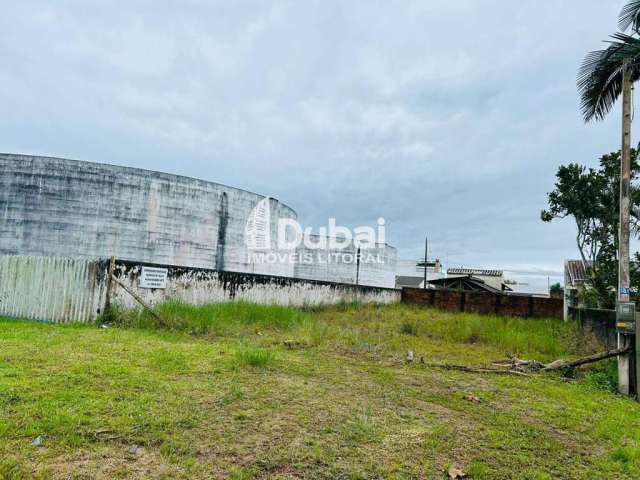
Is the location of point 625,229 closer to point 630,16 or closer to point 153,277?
point 630,16

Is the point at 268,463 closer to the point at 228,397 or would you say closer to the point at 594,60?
the point at 228,397

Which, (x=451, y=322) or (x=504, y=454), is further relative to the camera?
(x=451, y=322)

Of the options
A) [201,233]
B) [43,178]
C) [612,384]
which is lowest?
[612,384]

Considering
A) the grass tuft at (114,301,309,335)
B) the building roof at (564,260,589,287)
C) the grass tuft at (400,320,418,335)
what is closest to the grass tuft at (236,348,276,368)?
the grass tuft at (114,301,309,335)

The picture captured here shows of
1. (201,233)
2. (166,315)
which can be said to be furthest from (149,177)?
(166,315)

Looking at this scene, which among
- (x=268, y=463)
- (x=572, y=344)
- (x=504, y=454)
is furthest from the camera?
(x=572, y=344)

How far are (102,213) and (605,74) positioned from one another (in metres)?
17.9

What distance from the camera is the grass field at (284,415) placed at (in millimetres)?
2609

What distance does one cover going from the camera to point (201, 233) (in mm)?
19516

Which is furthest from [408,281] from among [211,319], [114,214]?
[211,319]

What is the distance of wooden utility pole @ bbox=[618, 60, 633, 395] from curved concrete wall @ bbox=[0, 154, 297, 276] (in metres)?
17.0

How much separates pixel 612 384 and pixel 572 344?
368cm

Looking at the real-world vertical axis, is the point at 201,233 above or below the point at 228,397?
above

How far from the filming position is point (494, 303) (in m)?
16.3
